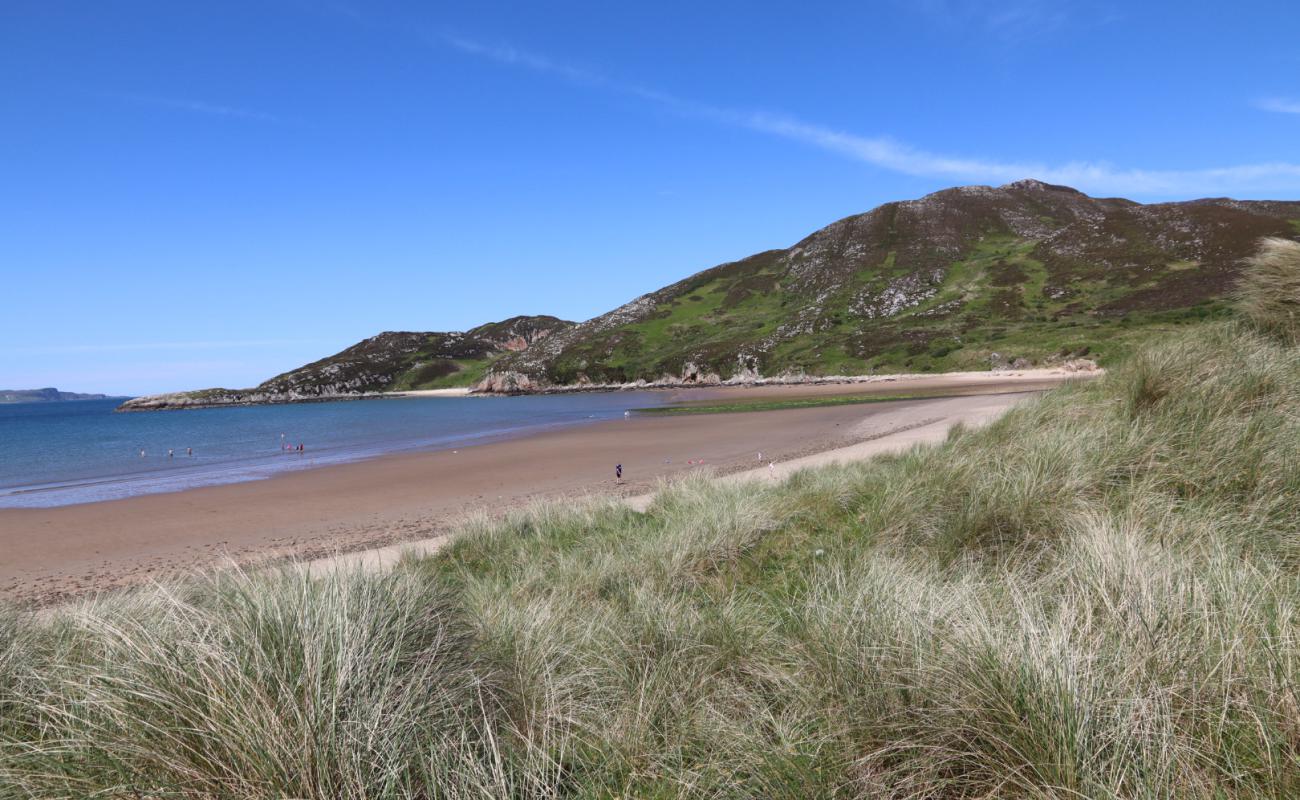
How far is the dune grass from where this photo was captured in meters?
2.13

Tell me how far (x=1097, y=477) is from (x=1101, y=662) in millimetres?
3616

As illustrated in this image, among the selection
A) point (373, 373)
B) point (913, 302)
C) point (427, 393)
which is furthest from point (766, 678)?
point (373, 373)

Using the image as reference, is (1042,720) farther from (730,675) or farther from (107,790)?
(107,790)

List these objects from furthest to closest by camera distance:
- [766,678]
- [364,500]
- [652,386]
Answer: [652,386] → [364,500] → [766,678]

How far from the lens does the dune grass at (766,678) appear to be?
213cm

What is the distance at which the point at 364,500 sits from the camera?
58.7 feet

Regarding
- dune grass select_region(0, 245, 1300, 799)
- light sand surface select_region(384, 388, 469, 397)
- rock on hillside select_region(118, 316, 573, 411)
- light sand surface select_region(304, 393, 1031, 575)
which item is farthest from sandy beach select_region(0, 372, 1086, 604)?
rock on hillside select_region(118, 316, 573, 411)

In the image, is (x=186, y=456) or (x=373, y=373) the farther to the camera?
(x=373, y=373)

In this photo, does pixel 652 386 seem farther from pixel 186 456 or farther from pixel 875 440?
pixel 875 440

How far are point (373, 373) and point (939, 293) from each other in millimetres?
124726

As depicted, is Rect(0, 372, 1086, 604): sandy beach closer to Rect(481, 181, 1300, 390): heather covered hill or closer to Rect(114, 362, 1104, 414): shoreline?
Rect(114, 362, 1104, 414): shoreline

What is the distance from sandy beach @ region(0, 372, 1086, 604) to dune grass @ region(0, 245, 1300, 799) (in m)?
1.72

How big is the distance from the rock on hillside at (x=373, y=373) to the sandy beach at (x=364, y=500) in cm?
12005

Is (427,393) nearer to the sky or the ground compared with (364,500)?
nearer to the sky
